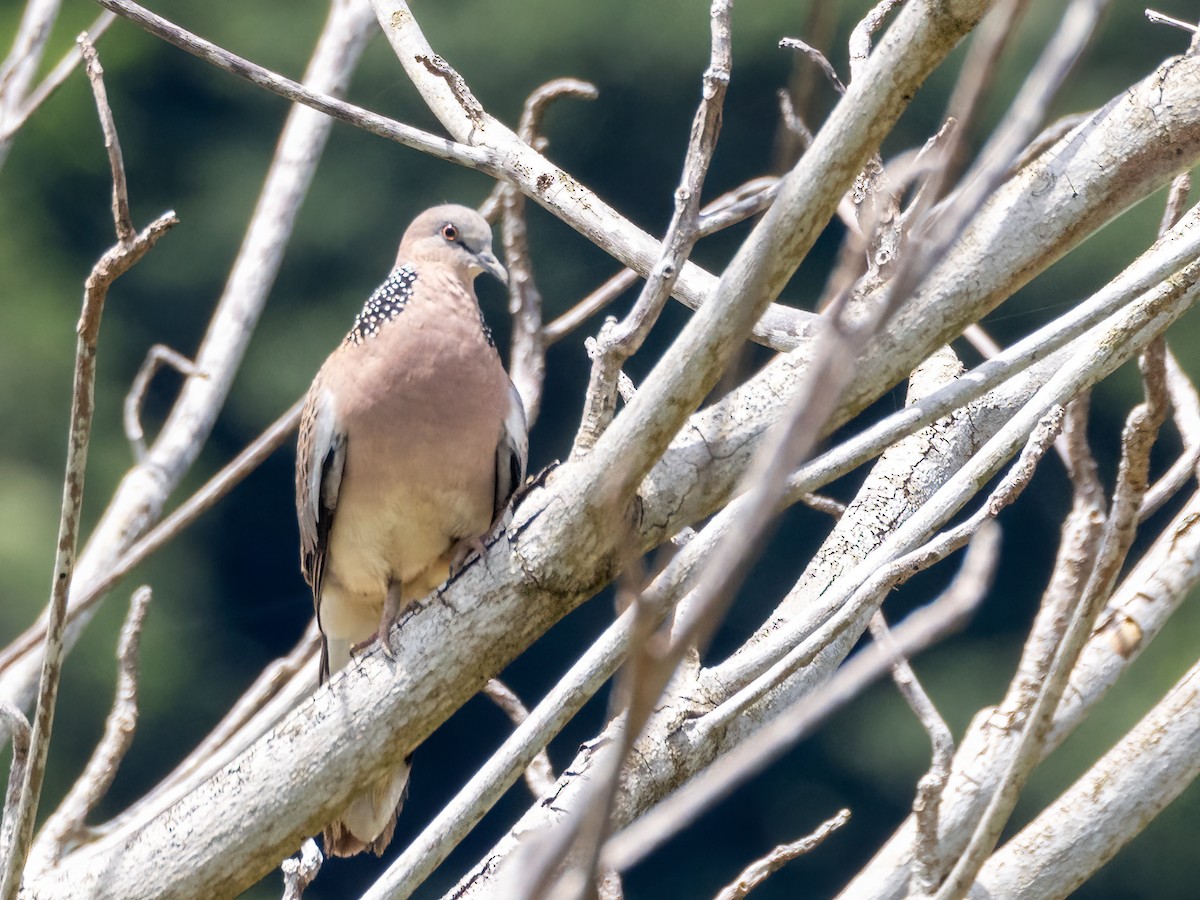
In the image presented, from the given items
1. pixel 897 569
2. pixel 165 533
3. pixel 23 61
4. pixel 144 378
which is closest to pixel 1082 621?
pixel 897 569

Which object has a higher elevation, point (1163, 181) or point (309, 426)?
point (309, 426)

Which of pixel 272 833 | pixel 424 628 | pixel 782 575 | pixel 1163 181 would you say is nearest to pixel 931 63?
pixel 1163 181

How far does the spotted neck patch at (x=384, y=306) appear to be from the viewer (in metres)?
2.33

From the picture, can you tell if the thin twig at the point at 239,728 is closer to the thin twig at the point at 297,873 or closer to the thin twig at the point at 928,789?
the thin twig at the point at 297,873

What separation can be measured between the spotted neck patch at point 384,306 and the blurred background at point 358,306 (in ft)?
12.9

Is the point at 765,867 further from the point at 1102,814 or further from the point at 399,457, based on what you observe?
the point at 399,457

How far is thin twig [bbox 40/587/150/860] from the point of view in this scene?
206 centimetres

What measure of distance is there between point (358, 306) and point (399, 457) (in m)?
4.42

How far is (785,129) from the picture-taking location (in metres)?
0.97

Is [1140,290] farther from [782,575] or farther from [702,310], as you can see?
[782,575]

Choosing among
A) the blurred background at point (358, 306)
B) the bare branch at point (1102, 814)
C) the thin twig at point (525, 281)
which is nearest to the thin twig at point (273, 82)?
the thin twig at point (525, 281)

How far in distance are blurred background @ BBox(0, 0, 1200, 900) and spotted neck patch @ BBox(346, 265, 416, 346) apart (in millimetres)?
3928

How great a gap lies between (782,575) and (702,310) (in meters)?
5.18

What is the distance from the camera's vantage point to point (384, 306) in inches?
92.7
